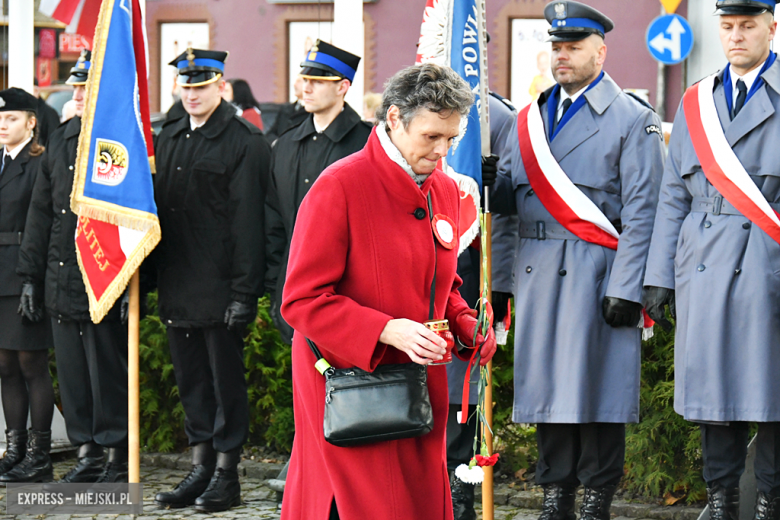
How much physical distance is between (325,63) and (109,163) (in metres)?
1.31

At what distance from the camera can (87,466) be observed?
6375 millimetres

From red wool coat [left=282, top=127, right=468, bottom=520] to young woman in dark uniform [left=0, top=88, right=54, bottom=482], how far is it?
12.0ft

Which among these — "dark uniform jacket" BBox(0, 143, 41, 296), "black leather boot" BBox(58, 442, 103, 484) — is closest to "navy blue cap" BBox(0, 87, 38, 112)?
"dark uniform jacket" BBox(0, 143, 41, 296)

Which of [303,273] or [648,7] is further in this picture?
[648,7]

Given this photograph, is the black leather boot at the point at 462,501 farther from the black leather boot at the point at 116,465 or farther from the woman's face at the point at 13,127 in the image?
the woman's face at the point at 13,127

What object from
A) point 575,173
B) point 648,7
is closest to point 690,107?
point 575,173

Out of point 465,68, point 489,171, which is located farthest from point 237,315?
point 465,68

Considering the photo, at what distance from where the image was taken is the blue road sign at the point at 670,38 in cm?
1524

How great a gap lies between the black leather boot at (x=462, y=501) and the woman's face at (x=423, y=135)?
2424 millimetres

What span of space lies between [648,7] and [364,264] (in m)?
13.7

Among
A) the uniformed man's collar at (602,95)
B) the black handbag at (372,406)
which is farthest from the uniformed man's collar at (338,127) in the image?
the black handbag at (372,406)

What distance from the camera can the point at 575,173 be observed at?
504cm

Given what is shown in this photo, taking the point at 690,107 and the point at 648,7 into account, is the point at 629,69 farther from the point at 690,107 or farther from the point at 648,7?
the point at 690,107

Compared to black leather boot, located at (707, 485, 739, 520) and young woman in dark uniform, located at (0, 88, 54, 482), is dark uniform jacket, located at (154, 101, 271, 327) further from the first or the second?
black leather boot, located at (707, 485, 739, 520)
